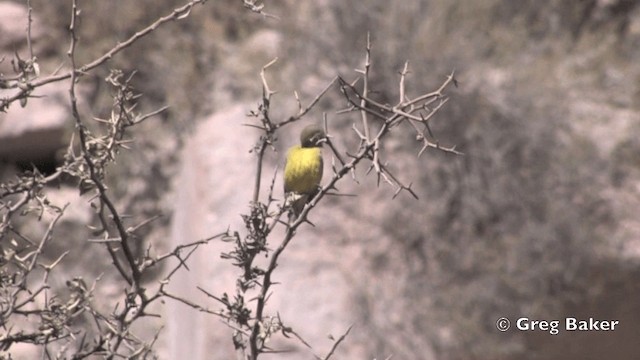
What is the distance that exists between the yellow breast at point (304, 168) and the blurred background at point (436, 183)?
5.99 feet

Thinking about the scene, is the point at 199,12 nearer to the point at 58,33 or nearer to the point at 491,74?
the point at 58,33

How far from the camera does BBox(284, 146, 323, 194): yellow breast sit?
100 inches

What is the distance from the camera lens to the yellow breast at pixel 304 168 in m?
2.54


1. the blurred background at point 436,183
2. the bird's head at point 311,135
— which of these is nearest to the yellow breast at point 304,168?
the bird's head at point 311,135

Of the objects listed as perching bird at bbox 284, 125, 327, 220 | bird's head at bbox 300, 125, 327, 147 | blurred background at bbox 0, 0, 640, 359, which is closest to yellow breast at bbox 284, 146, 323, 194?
perching bird at bbox 284, 125, 327, 220

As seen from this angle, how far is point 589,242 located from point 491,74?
49.1 inches

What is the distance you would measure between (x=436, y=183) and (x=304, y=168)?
2677 millimetres

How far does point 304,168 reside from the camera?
8.44 feet

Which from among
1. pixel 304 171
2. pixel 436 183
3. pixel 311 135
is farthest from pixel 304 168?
pixel 436 183

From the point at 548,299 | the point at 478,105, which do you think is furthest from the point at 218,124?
the point at 548,299

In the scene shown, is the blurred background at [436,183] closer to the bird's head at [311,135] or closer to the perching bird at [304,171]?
the perching bird at [304,171]

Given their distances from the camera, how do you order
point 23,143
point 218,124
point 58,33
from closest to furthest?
point 218,124, point 23,143, point 58,33

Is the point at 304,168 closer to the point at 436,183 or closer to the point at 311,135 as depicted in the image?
the point at 311,135

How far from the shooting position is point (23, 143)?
21.9 ft
